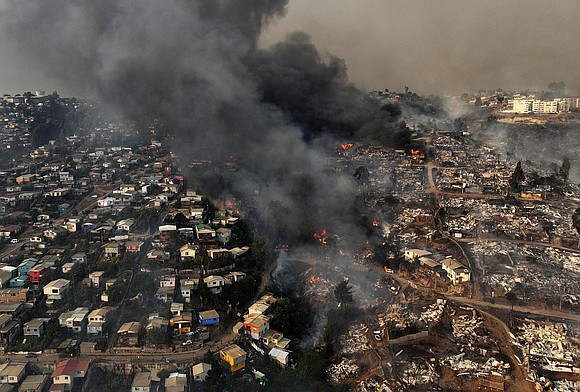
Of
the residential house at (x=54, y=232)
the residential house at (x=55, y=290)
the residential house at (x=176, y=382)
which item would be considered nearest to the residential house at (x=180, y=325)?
the residential house at (x=176, y=382)

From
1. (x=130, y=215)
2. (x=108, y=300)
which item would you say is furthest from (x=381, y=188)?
(x=108, y=300)

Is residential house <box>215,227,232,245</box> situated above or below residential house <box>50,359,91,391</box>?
above

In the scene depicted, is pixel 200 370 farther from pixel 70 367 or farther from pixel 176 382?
pixel 70 367

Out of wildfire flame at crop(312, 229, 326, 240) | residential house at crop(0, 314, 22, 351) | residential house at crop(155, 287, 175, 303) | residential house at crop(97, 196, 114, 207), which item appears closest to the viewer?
residential house at crop(0, 314, 22, 351)

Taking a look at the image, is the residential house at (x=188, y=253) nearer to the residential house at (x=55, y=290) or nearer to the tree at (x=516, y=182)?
the residential house at (x=55, y=290)

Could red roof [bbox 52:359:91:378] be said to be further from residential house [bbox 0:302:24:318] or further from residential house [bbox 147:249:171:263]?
residential house [bbox 147:249:171:263]

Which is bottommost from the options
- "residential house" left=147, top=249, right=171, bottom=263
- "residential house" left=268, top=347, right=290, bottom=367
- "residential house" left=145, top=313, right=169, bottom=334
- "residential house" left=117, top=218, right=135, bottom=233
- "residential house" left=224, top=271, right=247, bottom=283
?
"residential house" left=268, top=347, right=290, bottom=367

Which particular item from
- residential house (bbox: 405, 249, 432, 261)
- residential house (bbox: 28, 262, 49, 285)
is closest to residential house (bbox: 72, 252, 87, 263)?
residential house (bbox: 28, 262, 49, 285)

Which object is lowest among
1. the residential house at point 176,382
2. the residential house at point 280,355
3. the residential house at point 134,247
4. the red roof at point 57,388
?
the red roof at point 57,388
